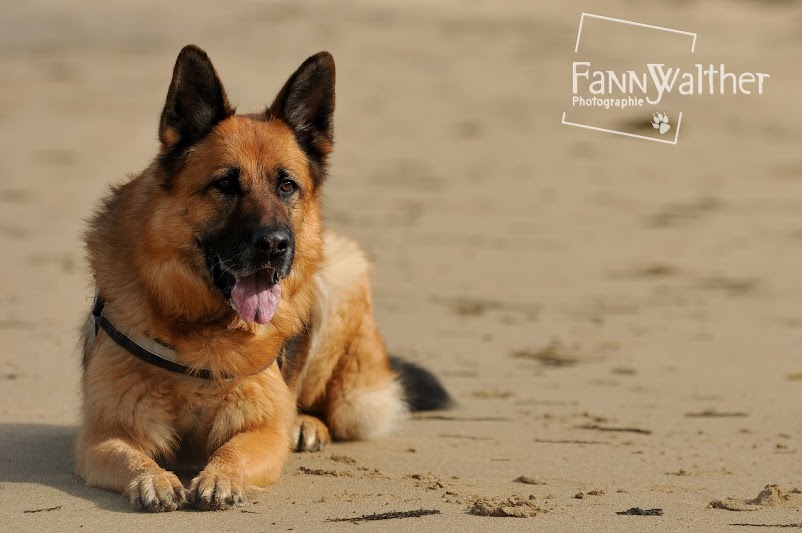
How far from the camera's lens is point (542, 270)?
10.1 metres

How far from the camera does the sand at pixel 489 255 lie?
4902 millimetres

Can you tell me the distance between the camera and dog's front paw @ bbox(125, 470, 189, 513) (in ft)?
14.2

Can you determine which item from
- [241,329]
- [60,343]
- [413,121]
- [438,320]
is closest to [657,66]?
[413,121]

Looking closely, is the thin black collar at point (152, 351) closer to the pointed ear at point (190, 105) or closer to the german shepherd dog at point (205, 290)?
the german shepherd dog at point (205, 290)

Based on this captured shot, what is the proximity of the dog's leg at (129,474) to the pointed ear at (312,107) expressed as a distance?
159cm

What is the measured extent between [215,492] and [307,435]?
4.60 feet

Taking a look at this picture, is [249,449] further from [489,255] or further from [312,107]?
[489,255]

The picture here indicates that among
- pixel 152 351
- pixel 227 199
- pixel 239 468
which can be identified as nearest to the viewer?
pixel 239 468

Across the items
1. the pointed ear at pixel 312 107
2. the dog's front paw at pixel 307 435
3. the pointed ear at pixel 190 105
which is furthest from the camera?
the dog's front paw at pixel 307 435

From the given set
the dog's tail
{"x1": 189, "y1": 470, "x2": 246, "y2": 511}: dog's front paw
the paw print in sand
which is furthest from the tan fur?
the paw print in sand

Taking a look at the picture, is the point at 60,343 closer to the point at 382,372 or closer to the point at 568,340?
the point at 382,372

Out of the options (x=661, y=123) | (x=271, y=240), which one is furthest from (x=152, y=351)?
(x=661, y=123)

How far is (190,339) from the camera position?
496 cm

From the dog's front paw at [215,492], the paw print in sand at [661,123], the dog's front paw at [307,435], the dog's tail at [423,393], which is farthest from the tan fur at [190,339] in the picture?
the paw print in sand at [661,123]
